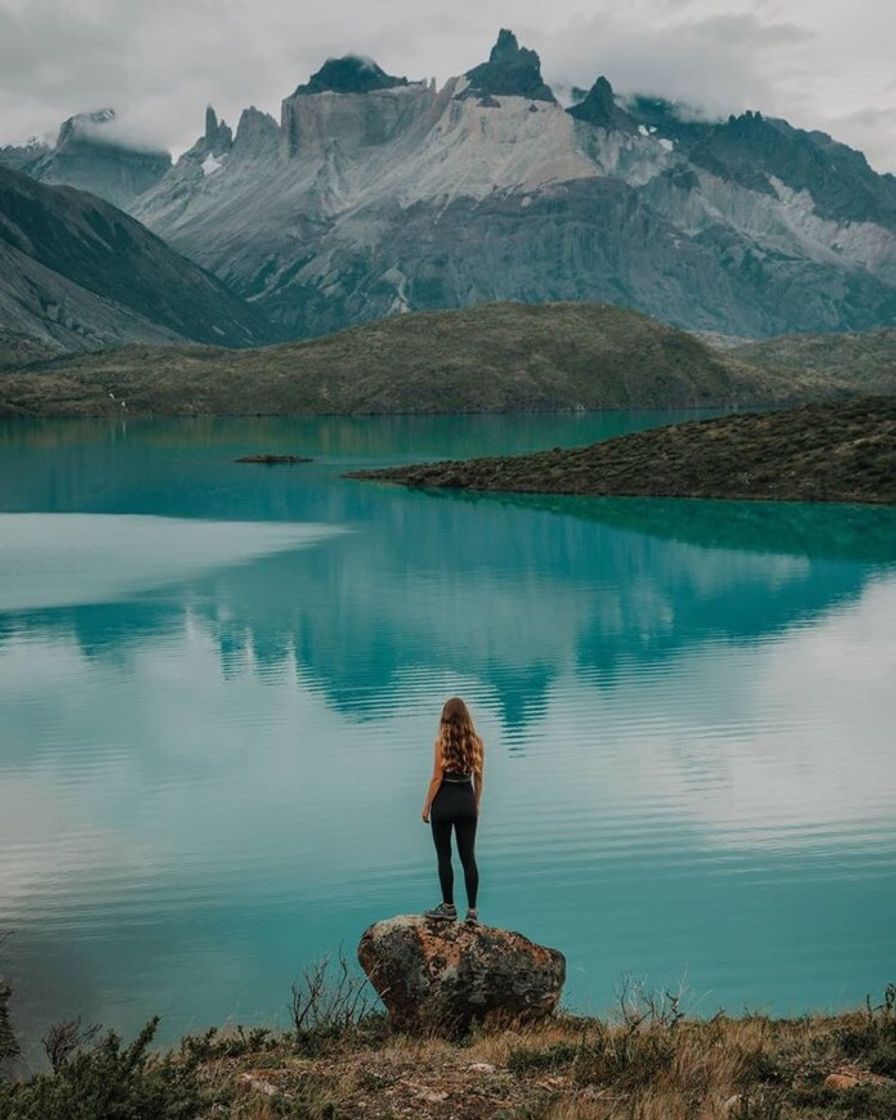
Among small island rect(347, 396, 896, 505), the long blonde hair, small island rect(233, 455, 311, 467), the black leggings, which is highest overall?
small island rect(233, 455, 311, 467)

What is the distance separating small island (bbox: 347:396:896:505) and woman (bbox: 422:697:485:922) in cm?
8206

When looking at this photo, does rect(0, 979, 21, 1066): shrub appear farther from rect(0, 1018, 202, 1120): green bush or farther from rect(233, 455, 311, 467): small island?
rect(233, 455, 311, 467): small island

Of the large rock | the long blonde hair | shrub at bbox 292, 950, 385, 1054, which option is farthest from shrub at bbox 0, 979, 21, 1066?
the long blonde hair

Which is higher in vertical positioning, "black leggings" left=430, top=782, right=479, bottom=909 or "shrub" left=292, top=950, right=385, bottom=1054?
"black leggings" left=430, top=782, right=479, bottom=909

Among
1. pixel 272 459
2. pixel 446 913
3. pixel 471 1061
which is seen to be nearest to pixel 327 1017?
pixel 446 913

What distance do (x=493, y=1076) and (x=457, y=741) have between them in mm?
4509

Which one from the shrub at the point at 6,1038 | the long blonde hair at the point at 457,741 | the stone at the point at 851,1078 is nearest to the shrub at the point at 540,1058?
the stone at the point at 851,1078

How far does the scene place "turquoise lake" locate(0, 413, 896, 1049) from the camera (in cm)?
2100

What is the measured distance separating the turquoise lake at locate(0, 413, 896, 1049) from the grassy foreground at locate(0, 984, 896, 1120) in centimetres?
342

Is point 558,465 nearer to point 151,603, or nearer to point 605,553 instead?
point 605,553

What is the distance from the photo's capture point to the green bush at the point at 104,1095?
37.4 ft

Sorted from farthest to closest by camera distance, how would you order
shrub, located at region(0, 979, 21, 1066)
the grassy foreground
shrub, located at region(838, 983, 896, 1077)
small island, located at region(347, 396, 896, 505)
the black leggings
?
small island, located at region(347, 396, 896, 505)
the black leggings
shrub, located at region(0, 979, 21, 1066)
shrub, located at region(838, 983, 896, 1077)
the grassy foreground

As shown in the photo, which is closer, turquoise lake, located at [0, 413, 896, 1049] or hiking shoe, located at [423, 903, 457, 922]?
hiking shoe, located at [423, 903, 457, 922]

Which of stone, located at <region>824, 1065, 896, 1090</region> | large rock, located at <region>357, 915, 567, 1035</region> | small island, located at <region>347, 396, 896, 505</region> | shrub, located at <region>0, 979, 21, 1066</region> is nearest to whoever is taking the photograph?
stone, located at <region>824, 1065, 896, 1090</region>
